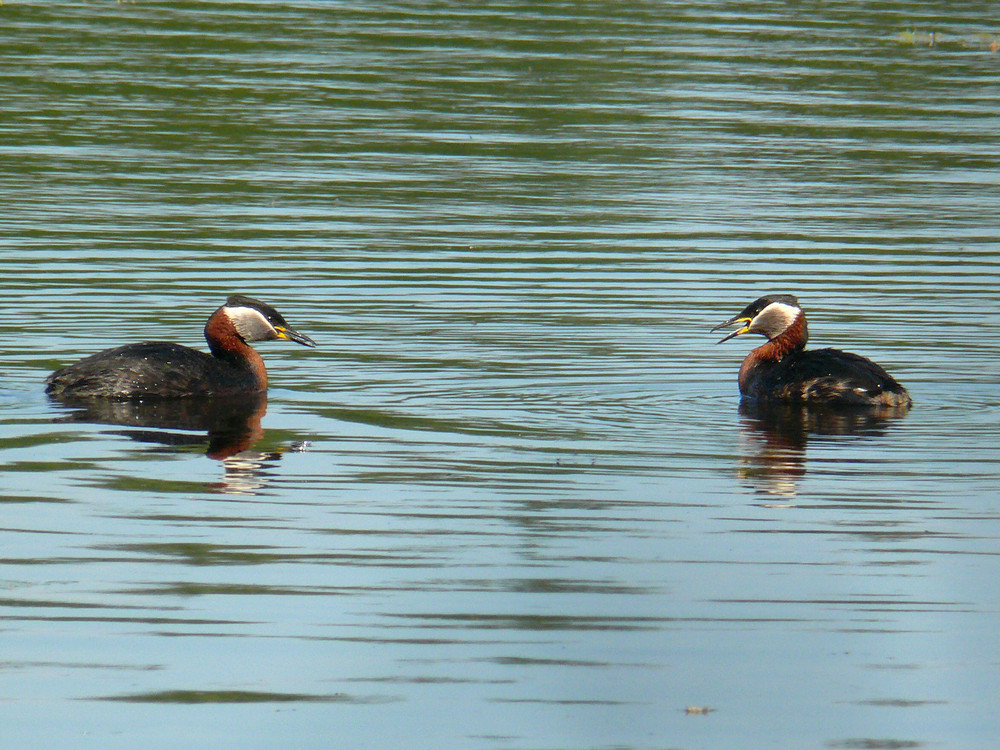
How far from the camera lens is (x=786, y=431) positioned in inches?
478

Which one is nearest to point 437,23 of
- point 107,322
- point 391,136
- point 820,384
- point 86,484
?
point 391,136

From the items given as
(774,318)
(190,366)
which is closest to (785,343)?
(774,318)

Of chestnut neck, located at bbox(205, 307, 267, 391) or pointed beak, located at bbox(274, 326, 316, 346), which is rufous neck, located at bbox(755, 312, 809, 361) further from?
chestnut neck, located at bbox(205, 307, 267, 391)

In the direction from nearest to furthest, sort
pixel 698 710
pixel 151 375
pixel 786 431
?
pixel 698 710
pixel 786 431
pixel 151 375

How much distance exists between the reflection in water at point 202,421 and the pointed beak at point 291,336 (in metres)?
0.56

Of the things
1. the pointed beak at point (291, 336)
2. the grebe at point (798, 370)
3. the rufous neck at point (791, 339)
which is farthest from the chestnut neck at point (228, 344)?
the rufous neck at point (791, 339)

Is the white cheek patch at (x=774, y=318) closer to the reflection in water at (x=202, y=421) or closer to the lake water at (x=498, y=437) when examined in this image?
the lake water at (x=498, y=437)

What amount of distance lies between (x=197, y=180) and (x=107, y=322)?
811 cm

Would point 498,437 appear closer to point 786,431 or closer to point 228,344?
point 786,431

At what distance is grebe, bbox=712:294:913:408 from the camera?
12.5m

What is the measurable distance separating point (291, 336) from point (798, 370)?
3.59 meters

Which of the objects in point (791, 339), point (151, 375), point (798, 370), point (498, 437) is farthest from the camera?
point (791, 339)

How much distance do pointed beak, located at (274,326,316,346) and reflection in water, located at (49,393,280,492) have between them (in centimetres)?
56

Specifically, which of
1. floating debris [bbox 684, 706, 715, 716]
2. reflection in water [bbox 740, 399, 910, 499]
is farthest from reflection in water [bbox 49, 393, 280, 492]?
floating debris [bbox 684, 706, 715, 716]
